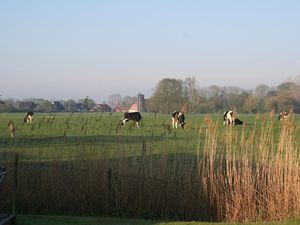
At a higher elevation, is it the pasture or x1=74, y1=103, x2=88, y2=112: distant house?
x1=74, y1=103, x2=88, y2=112: distant house

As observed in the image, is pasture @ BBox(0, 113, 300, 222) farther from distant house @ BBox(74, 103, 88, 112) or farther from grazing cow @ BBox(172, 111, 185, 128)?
grazing cow @ BBox(172, 111, 185, 128)

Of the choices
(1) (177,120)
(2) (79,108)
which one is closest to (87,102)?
(2) (79,108)

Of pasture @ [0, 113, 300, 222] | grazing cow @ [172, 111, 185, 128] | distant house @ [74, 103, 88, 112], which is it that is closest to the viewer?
pasture @ [0, 113, 300, 222]

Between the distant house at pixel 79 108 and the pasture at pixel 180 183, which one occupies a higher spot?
the distant house at pixel 79 108

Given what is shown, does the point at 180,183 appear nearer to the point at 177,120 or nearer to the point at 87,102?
the point at 87,102

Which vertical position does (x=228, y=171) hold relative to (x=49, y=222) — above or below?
above

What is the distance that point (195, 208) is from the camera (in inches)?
388

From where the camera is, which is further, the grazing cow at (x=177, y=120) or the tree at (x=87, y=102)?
the grazing cow at (x=177, y=120)

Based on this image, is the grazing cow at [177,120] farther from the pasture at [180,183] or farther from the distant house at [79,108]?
the pasture at [180,183]

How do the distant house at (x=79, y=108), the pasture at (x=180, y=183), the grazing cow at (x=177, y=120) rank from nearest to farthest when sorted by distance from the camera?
the pasture at (x=180, y=183)
the distant house at (x=79, y=108)
the grazing cow at (x=177, y=120)

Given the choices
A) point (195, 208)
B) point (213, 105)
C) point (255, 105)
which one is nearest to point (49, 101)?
point (213, 105)

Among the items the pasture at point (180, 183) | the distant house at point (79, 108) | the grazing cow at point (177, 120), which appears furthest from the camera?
the grazing cow at point (177, 120)

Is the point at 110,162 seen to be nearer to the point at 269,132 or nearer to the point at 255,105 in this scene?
the point at 269,132

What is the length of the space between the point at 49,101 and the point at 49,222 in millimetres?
9159
